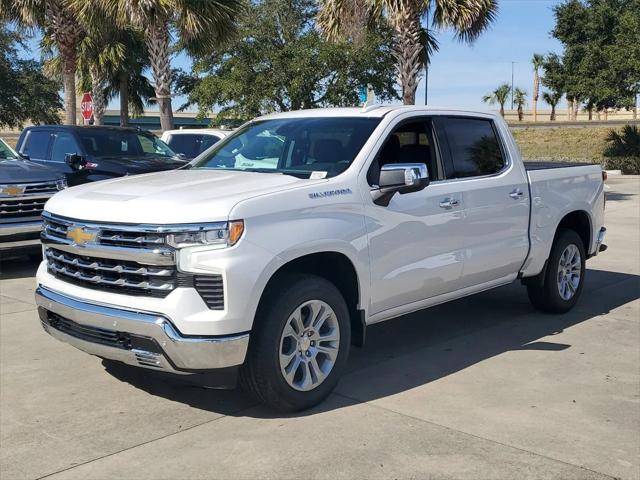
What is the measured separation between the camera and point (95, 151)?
11562 millimetres

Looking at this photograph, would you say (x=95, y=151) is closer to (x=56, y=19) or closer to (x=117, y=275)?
(x=117, y=275)

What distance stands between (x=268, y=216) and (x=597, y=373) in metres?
2.93

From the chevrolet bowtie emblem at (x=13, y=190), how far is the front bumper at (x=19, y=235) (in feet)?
1.29

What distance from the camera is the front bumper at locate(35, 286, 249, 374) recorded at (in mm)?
4086

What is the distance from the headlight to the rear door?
2.23 m

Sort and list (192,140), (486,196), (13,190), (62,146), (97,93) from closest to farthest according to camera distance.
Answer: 1. (486,196)
2. (13,190)
3. (62,146)
4. (192,140)
5. (97,93)

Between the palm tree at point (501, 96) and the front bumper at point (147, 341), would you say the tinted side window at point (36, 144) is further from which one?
the palm tree at point (501, 96)

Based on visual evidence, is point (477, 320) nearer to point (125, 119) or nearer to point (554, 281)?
point (554, 281)

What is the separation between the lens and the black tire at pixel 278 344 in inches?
170

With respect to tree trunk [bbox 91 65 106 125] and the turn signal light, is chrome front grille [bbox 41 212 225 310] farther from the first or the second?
tree trunk [bbox 91 65 106 125]

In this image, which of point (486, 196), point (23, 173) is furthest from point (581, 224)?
point (23, 173)

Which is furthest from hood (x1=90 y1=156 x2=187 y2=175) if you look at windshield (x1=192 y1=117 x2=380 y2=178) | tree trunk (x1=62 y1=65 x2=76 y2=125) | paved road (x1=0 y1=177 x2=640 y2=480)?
tree trunk (x1=62 y1=65 x2=76 y2=125)

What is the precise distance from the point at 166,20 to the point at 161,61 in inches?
43.0

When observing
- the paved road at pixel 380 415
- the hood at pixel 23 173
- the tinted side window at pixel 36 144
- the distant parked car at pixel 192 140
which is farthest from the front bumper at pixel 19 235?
the distant parked car at pixel 192 140
